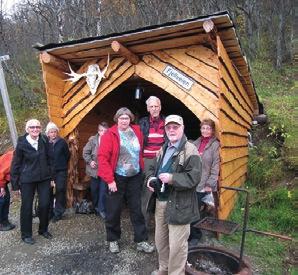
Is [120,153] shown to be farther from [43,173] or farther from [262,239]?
[262,239]

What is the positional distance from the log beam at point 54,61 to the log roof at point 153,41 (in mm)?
65

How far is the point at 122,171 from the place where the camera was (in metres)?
4.87

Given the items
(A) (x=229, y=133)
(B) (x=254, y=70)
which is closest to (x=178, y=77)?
(A) (x=229, y=133)

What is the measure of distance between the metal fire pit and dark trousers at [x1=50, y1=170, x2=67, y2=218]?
8.85ft

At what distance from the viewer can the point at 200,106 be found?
A: 17.5ft

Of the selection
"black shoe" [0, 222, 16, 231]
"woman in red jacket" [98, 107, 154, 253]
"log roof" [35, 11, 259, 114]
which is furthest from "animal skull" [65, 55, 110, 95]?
"black shoe" [0, 222, 16, 231]

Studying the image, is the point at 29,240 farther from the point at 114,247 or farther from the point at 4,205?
the point at 114,247

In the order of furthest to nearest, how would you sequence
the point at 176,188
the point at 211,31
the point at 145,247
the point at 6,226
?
the point at 6,226, the point at 145,247, the point at 211,31, the point at 176,188

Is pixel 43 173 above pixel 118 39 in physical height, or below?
below

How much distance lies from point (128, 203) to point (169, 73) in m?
1.99

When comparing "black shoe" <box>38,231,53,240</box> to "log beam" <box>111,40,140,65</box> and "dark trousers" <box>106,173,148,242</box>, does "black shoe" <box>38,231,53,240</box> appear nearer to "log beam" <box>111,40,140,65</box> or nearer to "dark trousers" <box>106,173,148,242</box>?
"dark trousers" <box>106,173,148,242</box>

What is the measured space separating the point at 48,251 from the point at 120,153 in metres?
1.77

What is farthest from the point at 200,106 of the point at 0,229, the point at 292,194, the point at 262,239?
the point at 0,229

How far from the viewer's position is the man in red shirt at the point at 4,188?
561cm
